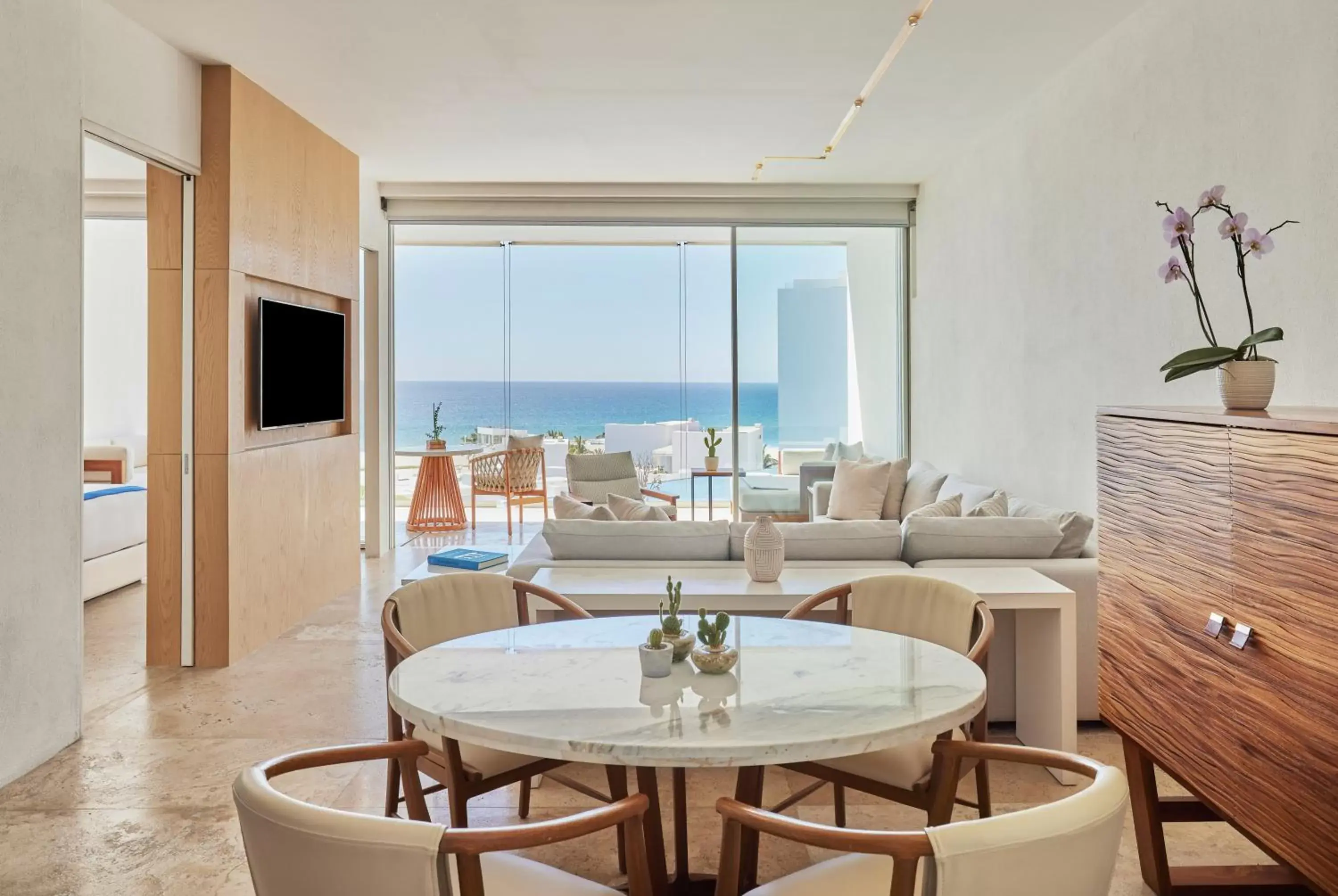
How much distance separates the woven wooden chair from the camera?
29.1 feet

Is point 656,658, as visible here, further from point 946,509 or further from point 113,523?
point 113,523

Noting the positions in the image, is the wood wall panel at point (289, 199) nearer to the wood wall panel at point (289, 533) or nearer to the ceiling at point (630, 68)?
the ceiling at point (630, 68)

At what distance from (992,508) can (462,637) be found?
2.80m

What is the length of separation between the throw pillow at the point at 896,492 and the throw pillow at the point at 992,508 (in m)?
2.05

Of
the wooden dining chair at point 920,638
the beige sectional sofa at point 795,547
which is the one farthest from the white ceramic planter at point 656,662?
the beige sectional sofa at point 795,547

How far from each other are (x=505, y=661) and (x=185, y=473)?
126 inches

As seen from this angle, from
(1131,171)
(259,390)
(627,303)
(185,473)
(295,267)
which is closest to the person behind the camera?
(1131,171)

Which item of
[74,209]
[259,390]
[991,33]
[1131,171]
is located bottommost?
[259,390]

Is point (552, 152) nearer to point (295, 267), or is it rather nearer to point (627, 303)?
point (295, 267)

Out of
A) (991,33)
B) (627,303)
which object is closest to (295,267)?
(991,33)

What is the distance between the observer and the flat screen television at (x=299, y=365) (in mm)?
4918

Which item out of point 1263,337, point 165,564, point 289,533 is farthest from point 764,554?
point 289,533

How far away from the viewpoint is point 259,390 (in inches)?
191

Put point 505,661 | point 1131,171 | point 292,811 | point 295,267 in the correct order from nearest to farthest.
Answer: point 292,811 < point 505,661 < point 1131,171 < point 295,267
